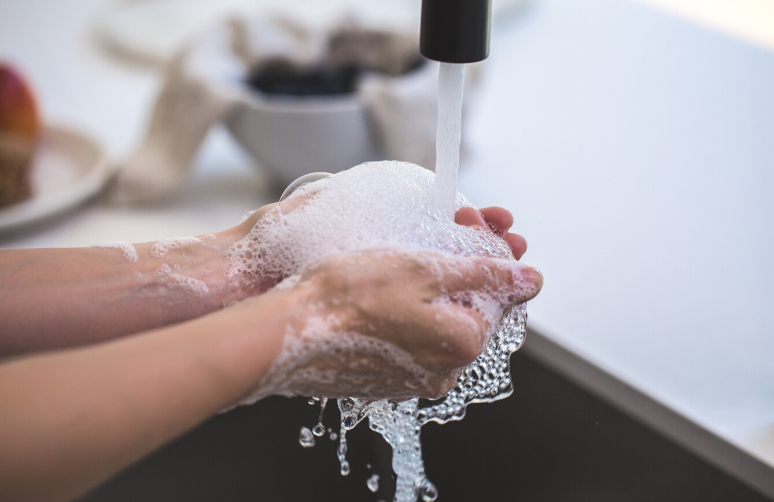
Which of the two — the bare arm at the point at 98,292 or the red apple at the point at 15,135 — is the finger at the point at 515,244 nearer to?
the bare arm at the point at 98,292

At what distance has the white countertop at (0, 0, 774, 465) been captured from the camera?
573 mm

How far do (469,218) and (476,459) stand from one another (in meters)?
0.27

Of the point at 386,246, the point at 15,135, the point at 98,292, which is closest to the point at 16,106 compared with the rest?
the point at 15,135

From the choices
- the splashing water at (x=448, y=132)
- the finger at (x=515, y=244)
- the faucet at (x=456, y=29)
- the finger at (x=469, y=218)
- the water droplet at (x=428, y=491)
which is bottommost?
the water droplet at (x=428, y=491)

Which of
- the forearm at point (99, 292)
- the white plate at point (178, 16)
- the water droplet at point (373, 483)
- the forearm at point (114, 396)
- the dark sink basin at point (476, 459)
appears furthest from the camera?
the white plate at point (178, 16)

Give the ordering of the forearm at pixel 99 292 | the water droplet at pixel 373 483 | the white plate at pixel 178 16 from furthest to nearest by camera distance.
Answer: the white plate at pixel 178 16 < the water droplet at pixel 373 483 < the forearm at pixel 99 292

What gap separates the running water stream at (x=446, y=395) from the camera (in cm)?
36

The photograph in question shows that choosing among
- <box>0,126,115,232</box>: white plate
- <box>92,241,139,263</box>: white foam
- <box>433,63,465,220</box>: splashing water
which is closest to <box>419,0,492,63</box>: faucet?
<box>433,63,465,220</box>: splashing water

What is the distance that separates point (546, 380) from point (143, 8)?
85 cm

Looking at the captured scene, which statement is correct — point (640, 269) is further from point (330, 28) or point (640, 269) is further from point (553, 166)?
point (330, 28)

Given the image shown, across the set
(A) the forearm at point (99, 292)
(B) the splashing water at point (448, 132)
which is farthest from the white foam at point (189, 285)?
(B) the splashing water at point (448, 132)

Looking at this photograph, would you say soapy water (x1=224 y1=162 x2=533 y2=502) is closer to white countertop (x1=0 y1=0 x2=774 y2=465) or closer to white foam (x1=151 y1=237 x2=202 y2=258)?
white foam (x1=151 y1=237 x2=202 y2=258)

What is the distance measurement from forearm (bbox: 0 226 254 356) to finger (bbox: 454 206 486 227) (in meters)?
0.13

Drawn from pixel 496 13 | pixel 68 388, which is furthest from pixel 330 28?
pixel 68 388
